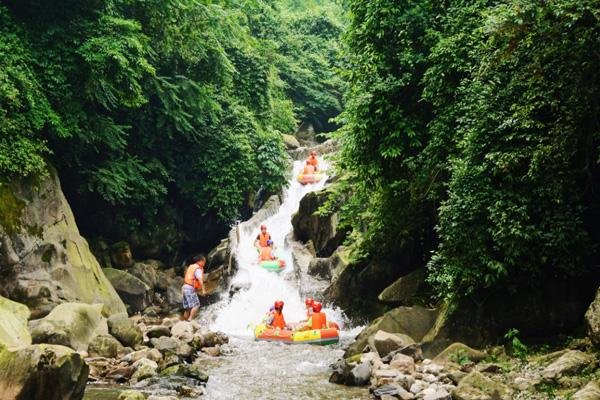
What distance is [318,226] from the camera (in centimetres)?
2055

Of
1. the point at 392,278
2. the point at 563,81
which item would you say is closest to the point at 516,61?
the point at 563,81

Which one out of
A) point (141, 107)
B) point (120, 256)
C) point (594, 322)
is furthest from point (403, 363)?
point (141, 107)

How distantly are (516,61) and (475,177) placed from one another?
2.05m

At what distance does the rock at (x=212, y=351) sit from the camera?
1211 centimetres

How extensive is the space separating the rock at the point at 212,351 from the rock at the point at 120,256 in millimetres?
7529

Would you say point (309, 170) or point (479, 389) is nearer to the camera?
point (479, 389)

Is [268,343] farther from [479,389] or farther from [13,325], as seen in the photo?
[479,389]

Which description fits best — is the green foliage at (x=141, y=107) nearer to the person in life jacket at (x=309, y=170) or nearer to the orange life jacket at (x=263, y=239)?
Answer: the orange life jacket at (x=263, y=239)

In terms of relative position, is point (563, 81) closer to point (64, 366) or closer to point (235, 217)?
point (64, 366)

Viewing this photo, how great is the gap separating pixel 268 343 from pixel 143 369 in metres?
4.55

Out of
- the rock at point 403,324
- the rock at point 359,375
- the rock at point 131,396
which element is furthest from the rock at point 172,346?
the rock at point 359,375

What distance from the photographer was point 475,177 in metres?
9.49

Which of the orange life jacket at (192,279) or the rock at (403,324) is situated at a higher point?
the orange life jacket at (192,279)

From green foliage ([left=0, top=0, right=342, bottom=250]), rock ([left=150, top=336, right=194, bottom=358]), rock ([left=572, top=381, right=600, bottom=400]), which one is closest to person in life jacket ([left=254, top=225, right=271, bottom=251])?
green foliage ([left=0, top=0, right=342, bottom=250])
